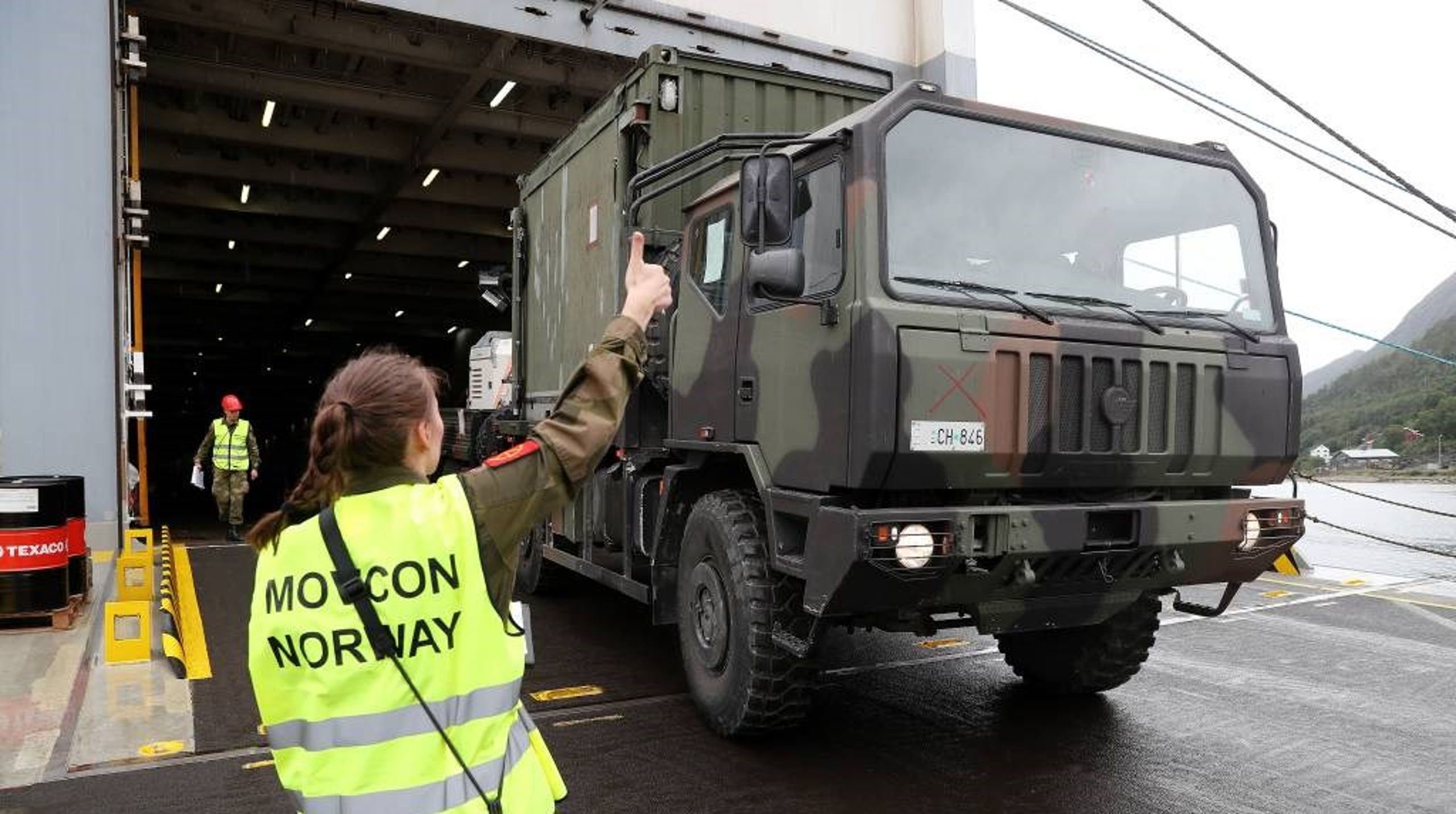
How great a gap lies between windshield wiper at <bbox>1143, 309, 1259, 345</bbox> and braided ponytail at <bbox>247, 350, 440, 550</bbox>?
3.42m

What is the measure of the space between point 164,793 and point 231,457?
27.7 feet

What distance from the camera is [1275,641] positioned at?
254 inches

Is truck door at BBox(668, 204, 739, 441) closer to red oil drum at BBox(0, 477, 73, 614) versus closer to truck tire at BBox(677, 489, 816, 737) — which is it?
truck tire at BBox(677, 489, 816, 737)

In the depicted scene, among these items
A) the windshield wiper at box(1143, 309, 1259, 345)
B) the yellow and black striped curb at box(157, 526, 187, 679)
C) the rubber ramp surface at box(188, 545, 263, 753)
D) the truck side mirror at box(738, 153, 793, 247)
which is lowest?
the rubber ramp surface at box(188, 545, 263, 753)

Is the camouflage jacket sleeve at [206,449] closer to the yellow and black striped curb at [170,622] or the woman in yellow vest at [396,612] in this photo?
the yellow and black striped curb at [170,622]

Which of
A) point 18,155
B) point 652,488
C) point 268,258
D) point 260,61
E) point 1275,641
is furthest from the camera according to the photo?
point 268,258

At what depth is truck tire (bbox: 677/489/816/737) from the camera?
4191 mm

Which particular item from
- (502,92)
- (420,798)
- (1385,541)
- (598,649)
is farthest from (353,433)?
→ (502,92)

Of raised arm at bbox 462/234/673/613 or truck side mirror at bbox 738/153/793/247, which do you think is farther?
truck side mirror at bbox 738/153/793/247

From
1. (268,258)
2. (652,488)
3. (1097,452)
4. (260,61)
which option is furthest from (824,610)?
(268,258)

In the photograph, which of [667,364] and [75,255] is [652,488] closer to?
[667,364]

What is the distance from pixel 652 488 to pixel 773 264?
1.82m

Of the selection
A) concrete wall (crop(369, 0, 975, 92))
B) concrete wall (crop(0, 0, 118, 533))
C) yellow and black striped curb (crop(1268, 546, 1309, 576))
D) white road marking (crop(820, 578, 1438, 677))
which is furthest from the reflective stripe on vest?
concrete wall (crop(369, 0, 975, 92))

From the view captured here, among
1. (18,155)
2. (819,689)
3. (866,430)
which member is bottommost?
(819,689)
